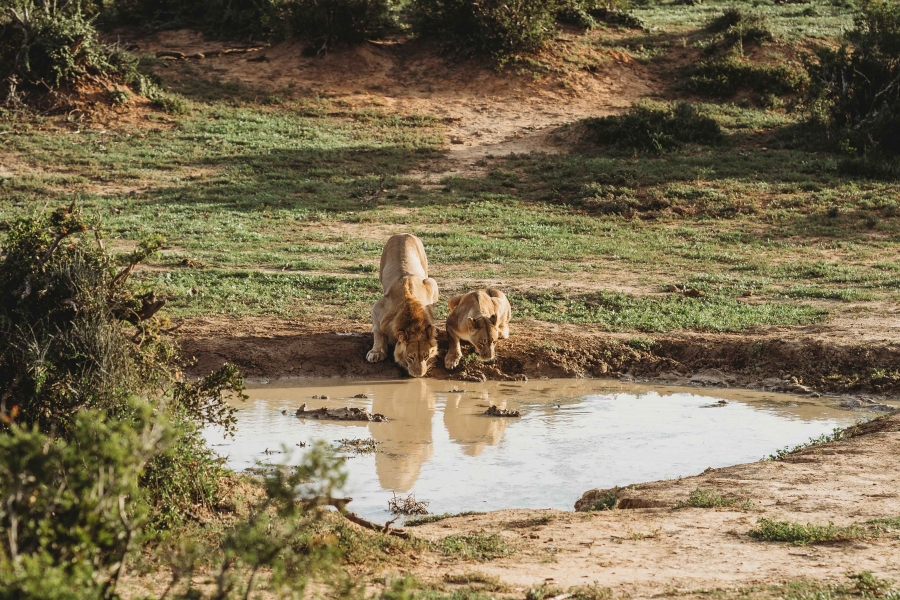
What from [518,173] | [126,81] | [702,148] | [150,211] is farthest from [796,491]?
[126,81]

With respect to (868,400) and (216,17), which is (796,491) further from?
(216,17)

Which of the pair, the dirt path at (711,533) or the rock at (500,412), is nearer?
the dirt path at (711,533)

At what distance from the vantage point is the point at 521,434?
36.4 ft

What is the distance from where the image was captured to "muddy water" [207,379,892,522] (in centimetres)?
955

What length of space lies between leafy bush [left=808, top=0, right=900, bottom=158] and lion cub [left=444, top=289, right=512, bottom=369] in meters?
14.3

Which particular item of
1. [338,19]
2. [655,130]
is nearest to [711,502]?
[655,130]

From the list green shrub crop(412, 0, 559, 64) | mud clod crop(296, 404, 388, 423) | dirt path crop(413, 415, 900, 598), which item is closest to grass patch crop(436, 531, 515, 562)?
dirt path crop(413, 415, 900, 598)

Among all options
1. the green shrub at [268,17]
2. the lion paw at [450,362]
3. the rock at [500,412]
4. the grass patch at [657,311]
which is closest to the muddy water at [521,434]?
the rock at [500,412]

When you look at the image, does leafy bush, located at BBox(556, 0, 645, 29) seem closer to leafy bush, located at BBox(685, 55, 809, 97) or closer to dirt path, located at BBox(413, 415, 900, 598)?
leafy bush, located at BBox(685, 55, 809, 97)

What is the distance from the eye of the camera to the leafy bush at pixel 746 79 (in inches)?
1191

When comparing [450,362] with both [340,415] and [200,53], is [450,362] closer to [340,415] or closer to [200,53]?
[340,415]

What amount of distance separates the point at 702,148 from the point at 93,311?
20.5m

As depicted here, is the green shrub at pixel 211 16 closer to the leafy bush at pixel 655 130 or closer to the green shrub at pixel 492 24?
the green shrub at pixel 492 24

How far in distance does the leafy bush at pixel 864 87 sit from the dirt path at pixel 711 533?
56.6 ft
